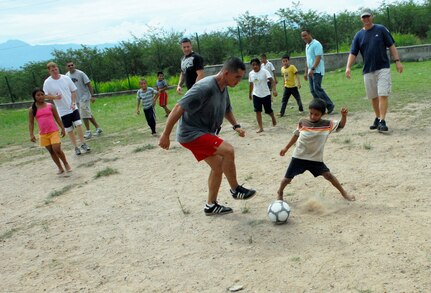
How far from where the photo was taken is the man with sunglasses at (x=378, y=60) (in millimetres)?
8172

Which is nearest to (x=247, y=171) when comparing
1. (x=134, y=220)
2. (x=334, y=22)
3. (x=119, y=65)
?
(x=134, y=220)

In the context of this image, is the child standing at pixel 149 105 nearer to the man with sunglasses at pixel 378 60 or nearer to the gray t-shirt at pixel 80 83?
the gray t-shirt at pixel 80 83

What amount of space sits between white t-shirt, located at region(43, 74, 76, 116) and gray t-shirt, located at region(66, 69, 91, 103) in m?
1.59

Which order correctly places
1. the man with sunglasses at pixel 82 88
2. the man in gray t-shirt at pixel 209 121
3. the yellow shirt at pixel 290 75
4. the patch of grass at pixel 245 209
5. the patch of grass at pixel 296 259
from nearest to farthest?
the patch of grass at pixel 296 259 < the man in gray t-shirt at pixel 209 121 < the patch of grass at pixel 245 209 < the yellow shirt at pixel 290 75 < the man with sunglasses at pixel 82 88

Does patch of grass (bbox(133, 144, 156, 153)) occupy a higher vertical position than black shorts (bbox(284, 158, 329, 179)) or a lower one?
lower

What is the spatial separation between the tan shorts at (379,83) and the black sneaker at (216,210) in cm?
413

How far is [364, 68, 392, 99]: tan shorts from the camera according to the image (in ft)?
26.9

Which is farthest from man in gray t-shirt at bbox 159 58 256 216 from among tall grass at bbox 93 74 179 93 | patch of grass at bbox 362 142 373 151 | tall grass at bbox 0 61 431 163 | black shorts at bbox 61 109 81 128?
tall grass at bbox 93 74 179 93

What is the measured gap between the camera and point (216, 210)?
216 inches

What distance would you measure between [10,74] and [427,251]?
3025 centimetres

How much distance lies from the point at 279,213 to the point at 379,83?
172 inches

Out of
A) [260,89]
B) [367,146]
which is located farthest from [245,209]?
[260,89]

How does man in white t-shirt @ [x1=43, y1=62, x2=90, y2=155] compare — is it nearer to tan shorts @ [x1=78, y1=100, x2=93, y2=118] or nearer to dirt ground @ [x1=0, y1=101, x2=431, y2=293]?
tan shorts @ [x1=78, y1=100, x2=93, y2=118]

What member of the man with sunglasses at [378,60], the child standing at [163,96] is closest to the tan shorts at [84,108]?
the child standing at [163,96]
